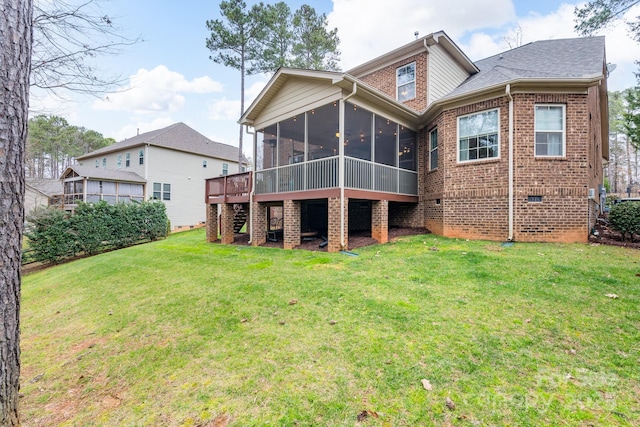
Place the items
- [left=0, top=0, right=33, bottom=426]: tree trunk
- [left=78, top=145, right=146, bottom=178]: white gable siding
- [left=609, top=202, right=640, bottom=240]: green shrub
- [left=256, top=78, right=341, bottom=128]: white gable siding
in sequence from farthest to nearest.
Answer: [left=78, top=145, right=146, bottom=178]: white gable siding → [left=256, top=78, right=341, bottom=128]: white gable siding → [left=609, top=202, right=640, bottom=240]: green shrub → [left=0, top=0, right=33, bottom=426]: tree trunk

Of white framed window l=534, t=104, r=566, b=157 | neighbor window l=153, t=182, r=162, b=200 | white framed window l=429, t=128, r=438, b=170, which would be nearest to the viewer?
white framed window l=534, t=104, r=566, b=157

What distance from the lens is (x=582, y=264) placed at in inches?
219

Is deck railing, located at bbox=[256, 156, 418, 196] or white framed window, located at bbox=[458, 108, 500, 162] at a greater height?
white framed window, located at bbox=[458, 108, 500, 162]

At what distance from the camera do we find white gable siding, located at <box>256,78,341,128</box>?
29.5ft

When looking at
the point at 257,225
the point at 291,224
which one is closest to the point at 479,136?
the point at 291,224

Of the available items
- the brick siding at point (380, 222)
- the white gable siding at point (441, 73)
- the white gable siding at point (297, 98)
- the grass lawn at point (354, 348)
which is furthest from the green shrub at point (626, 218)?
the white gable siding at point (297, 98)

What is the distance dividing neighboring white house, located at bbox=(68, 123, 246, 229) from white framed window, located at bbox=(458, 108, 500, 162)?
69.6ft

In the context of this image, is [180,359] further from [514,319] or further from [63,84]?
[63,84]

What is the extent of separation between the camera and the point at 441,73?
38.0ft

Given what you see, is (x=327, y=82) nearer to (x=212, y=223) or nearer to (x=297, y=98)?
(x=297, y=98)

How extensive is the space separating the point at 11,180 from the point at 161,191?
2313 centimetres

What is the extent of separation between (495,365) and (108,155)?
31.0 meters

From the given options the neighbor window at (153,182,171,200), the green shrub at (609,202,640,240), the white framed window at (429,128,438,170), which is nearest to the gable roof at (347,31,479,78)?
the white framed window at (429,128,438,170)

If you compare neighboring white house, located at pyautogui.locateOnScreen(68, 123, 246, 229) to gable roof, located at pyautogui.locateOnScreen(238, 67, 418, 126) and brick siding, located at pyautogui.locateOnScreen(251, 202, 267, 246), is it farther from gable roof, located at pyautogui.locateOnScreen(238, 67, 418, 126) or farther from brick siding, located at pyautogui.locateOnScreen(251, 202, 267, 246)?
brick siding, located at pyautogui.locateOnScreen(251, 202, 267, 246)
